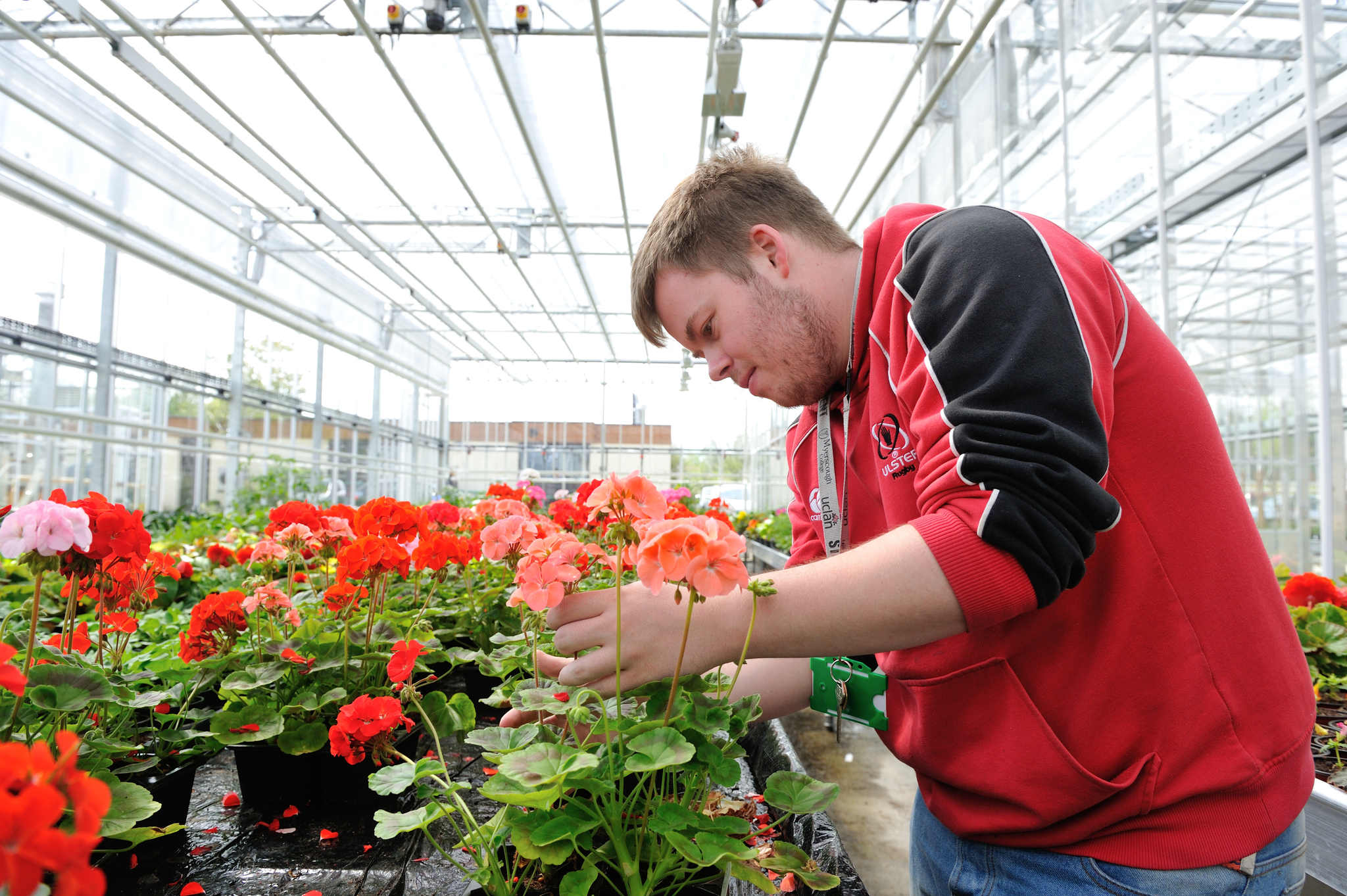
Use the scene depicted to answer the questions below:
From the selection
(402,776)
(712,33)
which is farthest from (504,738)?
(712,33)

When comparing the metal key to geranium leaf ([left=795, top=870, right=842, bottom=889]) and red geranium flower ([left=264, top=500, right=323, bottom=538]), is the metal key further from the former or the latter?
red geranium flower ([left=264, top=500, right=323, bottom=538])

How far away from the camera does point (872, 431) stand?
2.94 feet

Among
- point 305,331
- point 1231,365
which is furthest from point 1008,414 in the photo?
point 305,331

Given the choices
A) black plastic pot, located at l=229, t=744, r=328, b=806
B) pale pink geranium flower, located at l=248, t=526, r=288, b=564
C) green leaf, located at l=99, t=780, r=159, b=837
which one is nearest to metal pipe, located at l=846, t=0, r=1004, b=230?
pale pink geranium flower, located at l=248, t=526, r=288, b=564

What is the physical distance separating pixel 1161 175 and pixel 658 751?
327cm

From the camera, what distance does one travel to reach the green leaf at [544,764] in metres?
0.64

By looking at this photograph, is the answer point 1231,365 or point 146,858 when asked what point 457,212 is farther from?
point 146,858

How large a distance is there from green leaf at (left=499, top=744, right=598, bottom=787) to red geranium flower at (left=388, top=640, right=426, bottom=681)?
253 millimetres

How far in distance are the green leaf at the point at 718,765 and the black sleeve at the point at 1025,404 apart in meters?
0.36

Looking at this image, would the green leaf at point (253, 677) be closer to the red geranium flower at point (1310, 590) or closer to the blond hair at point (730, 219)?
the blond hair at point (730, 219)

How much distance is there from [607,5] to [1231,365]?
4434 mm

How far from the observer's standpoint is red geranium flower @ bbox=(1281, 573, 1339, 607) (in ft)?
5.86

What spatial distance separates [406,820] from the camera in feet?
2.45

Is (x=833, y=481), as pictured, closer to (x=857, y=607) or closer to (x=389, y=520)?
(x=857, y=607)
